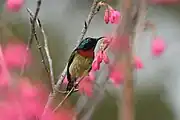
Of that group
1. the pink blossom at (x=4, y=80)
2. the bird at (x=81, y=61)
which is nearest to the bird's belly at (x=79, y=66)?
the bird at (x=81, y=61)

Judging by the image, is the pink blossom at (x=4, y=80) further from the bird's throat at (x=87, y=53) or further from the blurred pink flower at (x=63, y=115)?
the bird's throat at (x=87, y=53)

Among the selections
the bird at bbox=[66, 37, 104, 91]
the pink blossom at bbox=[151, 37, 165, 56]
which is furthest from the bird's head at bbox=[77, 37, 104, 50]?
the pink blossom at bbox=[151, 37, 165, 56]

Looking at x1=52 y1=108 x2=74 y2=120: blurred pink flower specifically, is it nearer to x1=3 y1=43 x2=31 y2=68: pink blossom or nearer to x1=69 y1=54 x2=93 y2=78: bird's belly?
x1=69 y1=54 x2=93 y2=78: bird's belly

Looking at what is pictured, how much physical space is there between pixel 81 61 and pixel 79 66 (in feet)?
0.08

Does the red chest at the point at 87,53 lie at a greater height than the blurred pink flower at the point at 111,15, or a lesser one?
lesser

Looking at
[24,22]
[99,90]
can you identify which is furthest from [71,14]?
[99,90]

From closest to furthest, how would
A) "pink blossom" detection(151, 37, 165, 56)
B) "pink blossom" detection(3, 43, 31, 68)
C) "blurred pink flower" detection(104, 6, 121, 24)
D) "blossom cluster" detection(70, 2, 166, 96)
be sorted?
"blossom cluster" detection(70, 2, 166, 96) < "blurred pink flower" detection(104, 6, 121, 24) < "pink blossom" detection(151, 37, 165, 56) < "pink blossom" detection(3, 43, 31, 68)

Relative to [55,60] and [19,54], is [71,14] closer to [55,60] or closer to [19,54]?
[55,60]

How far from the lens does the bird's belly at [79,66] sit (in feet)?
5.75

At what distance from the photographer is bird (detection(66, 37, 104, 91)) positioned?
171cm

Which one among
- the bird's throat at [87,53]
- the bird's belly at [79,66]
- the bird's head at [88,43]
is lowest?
the bird's belly at [79,66]

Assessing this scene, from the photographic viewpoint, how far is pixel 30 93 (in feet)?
5.44

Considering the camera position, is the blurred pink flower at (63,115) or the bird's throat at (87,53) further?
the bird's throat at (87,53)

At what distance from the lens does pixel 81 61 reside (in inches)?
72.2
